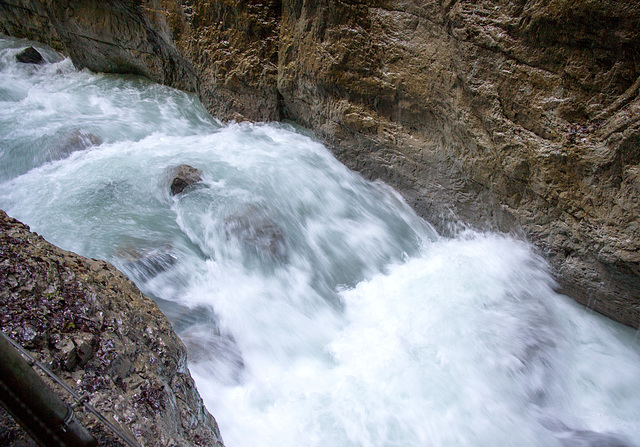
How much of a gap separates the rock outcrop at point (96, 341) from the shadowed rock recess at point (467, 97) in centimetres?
320

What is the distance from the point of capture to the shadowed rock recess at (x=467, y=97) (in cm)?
301

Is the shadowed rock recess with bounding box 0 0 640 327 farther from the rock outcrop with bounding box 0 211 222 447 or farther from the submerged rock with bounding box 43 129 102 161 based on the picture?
the rock outcrop with bounding box 0 211 222 447

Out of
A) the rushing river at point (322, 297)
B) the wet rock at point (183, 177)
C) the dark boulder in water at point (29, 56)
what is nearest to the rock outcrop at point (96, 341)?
the rushing river at point (322, 297)

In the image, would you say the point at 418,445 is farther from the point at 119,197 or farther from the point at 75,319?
the point at 119,197

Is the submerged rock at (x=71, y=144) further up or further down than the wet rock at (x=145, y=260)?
further down

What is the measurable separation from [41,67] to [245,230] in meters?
6.44

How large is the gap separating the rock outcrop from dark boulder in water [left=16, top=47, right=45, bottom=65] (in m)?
7.97

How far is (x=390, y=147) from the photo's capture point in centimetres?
462

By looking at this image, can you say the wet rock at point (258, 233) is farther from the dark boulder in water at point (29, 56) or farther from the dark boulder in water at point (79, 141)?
the dark boulder in water at point (29, 56)

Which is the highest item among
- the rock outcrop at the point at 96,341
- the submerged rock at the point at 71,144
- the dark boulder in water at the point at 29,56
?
the rock outcrop at the point at 96,341

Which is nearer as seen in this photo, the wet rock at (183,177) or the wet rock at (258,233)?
the wet rock at (258,233)

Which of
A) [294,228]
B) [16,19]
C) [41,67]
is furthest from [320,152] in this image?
[16,19]

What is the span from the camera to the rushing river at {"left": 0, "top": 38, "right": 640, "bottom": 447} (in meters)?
2.55

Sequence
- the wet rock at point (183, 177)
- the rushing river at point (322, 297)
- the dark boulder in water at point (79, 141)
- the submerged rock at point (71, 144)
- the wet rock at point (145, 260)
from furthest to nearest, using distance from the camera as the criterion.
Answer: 1. the dark boulder in water at point (79, 141)
2. the submerged rock at point (71, 144)
3. the wet rock at point (183, 177)
4. the wet rock at point (145, 260)
5. the rushing river at point (322, 297)
